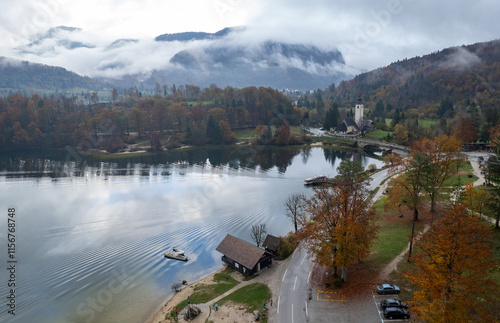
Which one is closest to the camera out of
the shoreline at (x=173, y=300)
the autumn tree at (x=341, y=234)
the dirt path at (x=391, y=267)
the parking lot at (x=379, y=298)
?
the parking lot at (x=379, y=298)

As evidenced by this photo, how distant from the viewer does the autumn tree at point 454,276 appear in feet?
57.2

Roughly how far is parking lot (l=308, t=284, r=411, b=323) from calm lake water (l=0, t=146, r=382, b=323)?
14.3m

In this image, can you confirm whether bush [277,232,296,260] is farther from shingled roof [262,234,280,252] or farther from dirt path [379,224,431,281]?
dirt path [379,224,431,281]

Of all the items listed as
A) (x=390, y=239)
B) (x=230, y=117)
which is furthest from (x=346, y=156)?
(x=390, y=239)

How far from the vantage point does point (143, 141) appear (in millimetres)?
117938

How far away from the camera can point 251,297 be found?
27.1 meters

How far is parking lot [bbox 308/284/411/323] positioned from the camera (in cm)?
2214

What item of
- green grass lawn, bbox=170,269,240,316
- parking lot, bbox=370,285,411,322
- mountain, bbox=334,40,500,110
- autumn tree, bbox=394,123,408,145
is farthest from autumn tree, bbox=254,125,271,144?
parking lot, bbox=370,285,411,322

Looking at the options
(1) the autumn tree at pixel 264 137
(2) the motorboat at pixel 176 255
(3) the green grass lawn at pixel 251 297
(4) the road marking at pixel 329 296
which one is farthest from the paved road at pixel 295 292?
(1) the autumn tree at pixel 264 137

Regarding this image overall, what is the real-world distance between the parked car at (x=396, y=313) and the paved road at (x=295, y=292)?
5.77m

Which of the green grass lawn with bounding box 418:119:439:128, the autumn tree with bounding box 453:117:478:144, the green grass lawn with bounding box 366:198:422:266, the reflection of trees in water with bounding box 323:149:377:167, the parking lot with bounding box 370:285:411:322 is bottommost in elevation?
the parking lot with bounding box 370:285:411:322

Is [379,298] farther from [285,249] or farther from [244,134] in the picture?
[244,134]

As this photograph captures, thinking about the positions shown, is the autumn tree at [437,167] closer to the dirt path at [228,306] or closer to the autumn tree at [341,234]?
the autumn tree at [341,234]

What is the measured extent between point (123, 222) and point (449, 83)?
6490 inches
